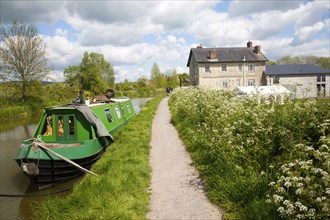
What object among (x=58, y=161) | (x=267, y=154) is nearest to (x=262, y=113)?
(x=267, y=154)

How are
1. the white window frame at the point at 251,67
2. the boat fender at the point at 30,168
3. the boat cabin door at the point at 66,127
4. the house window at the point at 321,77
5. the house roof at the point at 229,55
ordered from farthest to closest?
the white window frame at the point at 251,67
the house roof at the point at 229,55
the house window at the point at 321,77
the boat cabin door at the point at 66,127
the boat fender at the point at 30,168

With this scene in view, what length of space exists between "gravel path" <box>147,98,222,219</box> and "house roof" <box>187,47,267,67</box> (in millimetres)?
27739

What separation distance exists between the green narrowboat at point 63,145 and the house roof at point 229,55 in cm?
2595

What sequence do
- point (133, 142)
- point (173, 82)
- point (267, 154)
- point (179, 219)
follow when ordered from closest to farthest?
point (179, 219) → point (267, 154) → point (133, 142) → point (173, 82)

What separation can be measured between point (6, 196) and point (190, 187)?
557 cm

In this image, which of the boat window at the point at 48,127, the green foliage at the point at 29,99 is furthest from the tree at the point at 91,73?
the boat window at the point at 48,127

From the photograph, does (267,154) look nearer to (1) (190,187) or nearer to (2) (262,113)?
(2) (262,113)

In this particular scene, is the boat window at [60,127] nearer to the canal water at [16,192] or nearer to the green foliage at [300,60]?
the canal water at [16,192]

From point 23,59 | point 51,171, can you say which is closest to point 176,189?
point 51,171

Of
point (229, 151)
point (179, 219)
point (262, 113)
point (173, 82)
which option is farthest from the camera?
point (173, 82)

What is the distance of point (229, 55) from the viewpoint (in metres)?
35.7

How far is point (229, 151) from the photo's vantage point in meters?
5.81

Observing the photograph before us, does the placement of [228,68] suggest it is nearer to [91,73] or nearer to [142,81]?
[91,73]

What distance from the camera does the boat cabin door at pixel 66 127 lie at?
29.8 ft
